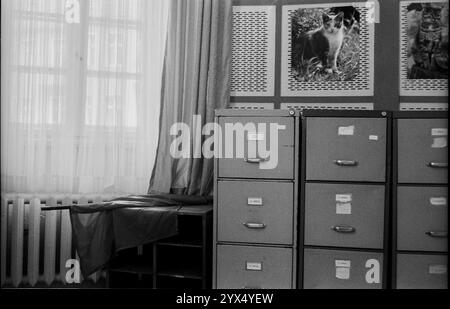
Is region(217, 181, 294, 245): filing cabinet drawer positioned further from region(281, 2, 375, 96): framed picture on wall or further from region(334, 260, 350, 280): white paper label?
region(281, 2, 375, 96): framed picture on wall

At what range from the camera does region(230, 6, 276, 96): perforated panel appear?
2.35 m

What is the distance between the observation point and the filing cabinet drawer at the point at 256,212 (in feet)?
5.99

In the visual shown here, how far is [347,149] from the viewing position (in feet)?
5.92

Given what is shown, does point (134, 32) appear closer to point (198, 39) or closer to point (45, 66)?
point (198, 39)

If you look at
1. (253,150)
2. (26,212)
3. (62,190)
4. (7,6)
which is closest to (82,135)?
(62,190)

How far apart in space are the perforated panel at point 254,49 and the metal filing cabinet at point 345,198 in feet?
2.05

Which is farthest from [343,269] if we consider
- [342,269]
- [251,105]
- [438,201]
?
[251,105]

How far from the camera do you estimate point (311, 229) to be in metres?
1.82

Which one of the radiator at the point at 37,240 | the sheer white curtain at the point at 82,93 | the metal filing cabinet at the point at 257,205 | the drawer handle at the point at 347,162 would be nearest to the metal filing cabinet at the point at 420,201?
the drawer handle at the point at 347,162

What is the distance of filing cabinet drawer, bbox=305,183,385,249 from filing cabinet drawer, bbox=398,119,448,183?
0.52 feet

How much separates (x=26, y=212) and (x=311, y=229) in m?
1.62

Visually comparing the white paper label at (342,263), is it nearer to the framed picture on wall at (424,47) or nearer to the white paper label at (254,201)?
the white paper label at (254,201)

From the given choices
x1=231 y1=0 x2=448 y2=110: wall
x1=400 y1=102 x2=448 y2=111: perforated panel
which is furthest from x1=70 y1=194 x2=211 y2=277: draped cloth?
x1=400 y1=102 x2=448 y2=111: perforated panel

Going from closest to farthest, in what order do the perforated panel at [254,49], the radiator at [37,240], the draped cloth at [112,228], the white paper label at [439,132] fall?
the white paper label at [439,132] → the draped cloth at [112,228] → the radiator at [37,240] → the perforated panel at [254,49]
